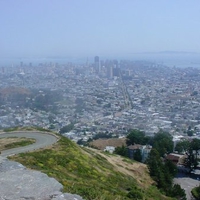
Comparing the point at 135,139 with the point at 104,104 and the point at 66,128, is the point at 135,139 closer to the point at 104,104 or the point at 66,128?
the point at 66,128

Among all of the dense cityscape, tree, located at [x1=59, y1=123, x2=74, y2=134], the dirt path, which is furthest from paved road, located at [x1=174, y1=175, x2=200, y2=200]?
tree, located at [x1=59, y1=123, x2=74, y2=134]

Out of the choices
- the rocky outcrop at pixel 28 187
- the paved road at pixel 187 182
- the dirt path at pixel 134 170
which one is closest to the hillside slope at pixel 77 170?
the dirt path at pixel 134 170

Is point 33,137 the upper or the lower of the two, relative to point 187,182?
upper

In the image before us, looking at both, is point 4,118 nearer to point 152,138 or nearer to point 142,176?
point 152,138

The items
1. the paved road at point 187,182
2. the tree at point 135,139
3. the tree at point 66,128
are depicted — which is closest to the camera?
the paved road at point 187,182

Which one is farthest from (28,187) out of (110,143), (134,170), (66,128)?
(66,128)

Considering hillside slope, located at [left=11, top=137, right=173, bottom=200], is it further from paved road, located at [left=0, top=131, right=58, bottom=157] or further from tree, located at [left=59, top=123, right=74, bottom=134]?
tree, located at [left=59, top=123, right=74, bottom=134]

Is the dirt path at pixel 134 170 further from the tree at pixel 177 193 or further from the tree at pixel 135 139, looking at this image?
the tree at pixel 135 139
